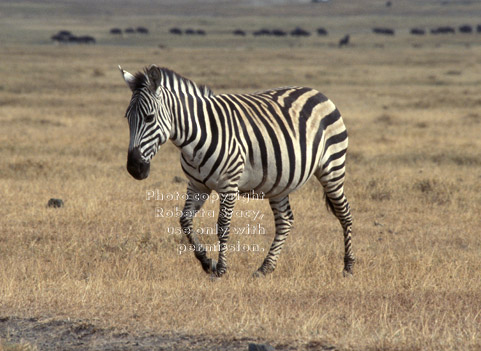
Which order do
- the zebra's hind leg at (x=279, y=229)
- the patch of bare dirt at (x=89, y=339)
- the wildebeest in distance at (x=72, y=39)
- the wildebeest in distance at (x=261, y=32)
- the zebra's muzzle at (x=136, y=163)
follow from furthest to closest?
the wildebeest in distance at (x=261, y=32) < the wildebeest in distance at (x=72, y=39) < the zebra's hind leg at (x=279, y=229) < the zebra's muzzle at (x=136, y=163) < the patch of bare dirt at (x=89, y=339)

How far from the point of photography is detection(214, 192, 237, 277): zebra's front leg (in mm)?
6746

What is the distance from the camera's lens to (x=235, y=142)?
22.3 feet

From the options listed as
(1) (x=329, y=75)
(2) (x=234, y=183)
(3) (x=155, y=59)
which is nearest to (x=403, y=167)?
(2) (x=234, y=183)

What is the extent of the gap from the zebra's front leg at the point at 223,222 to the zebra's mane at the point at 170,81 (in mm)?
1013

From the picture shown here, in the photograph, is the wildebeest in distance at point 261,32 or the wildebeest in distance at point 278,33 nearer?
the wildebeest in distance at point 261,32

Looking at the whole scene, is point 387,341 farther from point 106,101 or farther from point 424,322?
point 106,101

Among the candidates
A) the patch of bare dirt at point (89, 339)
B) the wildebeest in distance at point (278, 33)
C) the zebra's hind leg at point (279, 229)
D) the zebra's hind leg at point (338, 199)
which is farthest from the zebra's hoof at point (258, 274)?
the wildebeest in distance at point (278, 33)

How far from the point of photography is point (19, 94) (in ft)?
81.8

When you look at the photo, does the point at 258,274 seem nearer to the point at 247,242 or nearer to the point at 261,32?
the point at 247,242

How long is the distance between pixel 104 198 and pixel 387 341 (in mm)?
6413

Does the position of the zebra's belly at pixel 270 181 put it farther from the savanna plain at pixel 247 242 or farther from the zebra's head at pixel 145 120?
the zebra's head at pixel 145 120

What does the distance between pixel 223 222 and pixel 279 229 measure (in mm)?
1057

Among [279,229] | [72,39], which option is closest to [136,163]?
[279,229]

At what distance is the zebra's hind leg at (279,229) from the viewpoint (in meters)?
7.43
